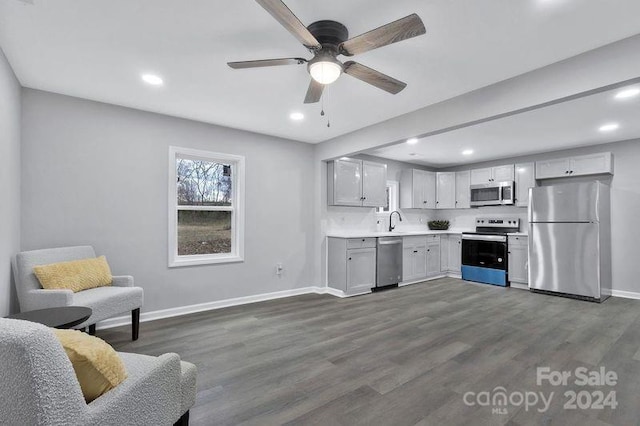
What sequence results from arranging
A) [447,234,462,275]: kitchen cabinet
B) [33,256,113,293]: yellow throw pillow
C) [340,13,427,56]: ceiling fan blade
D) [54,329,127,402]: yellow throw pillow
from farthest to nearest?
1. [447,234,462,275]: kitchen cabinet
2. [33,256,113,293]: yellow throw pillow
3. [340,13,427,56]: ceiling fan blade
4. [54,329,127,402]: yellow throw pillow

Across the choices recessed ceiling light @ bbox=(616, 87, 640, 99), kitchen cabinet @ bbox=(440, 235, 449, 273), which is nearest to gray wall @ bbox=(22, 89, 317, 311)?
kitchen cabinet @ bbox=(440, 235, 449, 273)

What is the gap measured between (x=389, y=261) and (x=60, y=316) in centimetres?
439

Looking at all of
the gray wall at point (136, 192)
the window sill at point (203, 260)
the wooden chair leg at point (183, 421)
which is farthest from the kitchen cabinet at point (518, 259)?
the wooden chair leg at point (183, 421)

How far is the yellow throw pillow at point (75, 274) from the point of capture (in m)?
2.69

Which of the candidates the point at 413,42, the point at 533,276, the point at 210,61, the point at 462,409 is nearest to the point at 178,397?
the point at 462,409

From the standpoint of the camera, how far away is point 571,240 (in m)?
4.80

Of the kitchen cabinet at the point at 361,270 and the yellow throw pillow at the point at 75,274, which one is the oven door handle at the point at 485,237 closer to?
the kitchen cabinet at the point at 361,270

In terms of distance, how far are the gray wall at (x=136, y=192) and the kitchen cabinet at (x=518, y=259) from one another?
4.00 m

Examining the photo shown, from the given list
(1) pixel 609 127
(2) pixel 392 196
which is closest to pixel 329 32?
(1) pixel 609 127

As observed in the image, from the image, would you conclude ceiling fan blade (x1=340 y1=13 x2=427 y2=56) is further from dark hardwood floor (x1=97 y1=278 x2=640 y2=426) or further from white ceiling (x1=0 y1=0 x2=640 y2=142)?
dark hardwood floor (x1=97 y1=278 x2=640 y2=426)

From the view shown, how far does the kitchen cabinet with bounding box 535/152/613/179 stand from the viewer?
16.0ft

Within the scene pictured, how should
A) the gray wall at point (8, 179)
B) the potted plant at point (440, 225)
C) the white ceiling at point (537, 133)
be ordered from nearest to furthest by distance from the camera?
1. the gray wall at point (8, 179)
2. the white ceiling at point (537, 133)
3. the potted plant at point (440, 225)

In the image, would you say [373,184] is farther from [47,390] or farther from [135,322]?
[47,390]

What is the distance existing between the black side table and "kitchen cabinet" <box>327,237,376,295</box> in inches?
129
